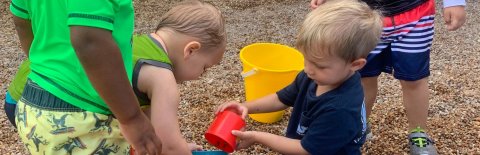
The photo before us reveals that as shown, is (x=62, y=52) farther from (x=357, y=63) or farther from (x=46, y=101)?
(x=357, y=63)

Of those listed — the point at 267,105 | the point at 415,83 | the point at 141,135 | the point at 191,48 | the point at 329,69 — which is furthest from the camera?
the point at 415,83

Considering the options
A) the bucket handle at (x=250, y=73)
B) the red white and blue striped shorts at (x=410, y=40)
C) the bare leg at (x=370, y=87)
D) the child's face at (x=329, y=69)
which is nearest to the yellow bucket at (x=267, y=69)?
the bucket handle at (x=250, y=73)

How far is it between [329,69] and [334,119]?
0.17 m

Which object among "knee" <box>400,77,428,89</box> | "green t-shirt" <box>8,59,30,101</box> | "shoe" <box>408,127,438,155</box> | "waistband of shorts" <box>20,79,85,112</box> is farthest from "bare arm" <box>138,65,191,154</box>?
"shoe" <box>408,127,438,155</box>

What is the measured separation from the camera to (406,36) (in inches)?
104

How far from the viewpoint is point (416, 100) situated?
110 inches

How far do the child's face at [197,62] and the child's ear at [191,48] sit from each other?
0.02 metres

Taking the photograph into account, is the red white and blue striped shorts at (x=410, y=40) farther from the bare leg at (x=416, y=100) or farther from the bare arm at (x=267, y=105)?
the bare arm at (x=267, y=105)

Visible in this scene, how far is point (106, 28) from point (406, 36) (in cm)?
172

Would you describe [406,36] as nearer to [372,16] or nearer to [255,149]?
[372,16]

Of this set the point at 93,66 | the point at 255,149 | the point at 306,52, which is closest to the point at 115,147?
the point at 93,66

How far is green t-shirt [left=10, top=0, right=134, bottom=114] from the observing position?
1.47 m

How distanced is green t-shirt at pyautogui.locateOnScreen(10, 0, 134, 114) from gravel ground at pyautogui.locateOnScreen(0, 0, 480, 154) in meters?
1.54

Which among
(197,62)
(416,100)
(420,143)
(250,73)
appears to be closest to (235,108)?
(197,62)
